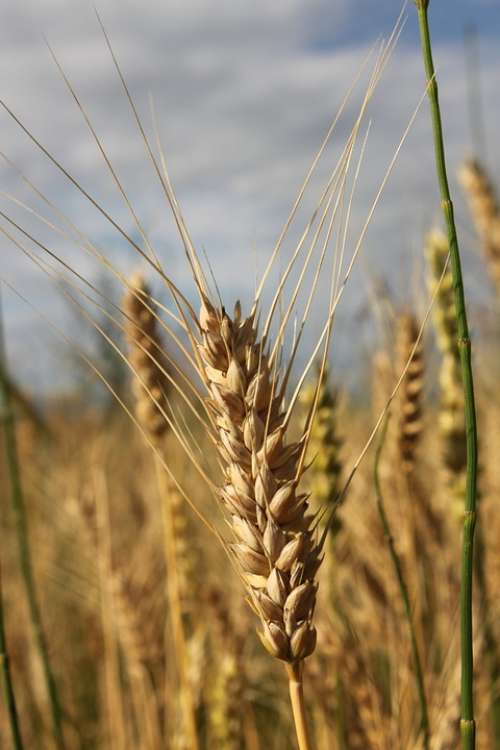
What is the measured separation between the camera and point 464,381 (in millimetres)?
727

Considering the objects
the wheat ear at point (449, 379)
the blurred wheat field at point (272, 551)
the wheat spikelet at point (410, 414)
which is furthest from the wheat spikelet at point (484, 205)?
the wheat spikelet at point (410, 414)

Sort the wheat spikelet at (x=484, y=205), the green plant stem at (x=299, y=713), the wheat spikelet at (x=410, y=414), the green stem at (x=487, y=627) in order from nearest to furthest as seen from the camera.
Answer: the green plant stem at (x=299, y=713) < the wheat spikelet at (x=410, y=414) < the green stem at (x=487, y=627) < the wheat spikelet at (x=484, y=205)

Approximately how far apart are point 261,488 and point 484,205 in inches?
115

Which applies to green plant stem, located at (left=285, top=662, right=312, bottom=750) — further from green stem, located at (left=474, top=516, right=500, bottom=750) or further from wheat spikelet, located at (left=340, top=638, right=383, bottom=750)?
green stem, located at (left=474, top=516, right=500, bottom=750)

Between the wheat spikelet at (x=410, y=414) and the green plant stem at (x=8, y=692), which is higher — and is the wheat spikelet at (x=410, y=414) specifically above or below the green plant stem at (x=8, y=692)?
above

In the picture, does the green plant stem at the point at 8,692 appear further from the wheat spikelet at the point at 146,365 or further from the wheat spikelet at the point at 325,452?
the wheat spikelet at the point at 325,452

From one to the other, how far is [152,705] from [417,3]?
1464 millimetres

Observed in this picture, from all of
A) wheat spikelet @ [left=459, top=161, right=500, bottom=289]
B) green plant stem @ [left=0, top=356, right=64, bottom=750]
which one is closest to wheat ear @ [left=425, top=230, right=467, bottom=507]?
green plant stem @ [left=0, top=356, right=64, bottom=750]

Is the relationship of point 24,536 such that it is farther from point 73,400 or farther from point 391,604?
point 73,400

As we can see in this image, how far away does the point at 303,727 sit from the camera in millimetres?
691

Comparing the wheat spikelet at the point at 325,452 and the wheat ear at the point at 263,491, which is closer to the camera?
the wheat ear at the point at 263,491

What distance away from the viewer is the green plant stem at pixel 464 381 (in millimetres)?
714

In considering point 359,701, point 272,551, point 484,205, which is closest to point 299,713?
point 272,551

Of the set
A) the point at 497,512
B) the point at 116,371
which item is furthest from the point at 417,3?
the point at 116,371
